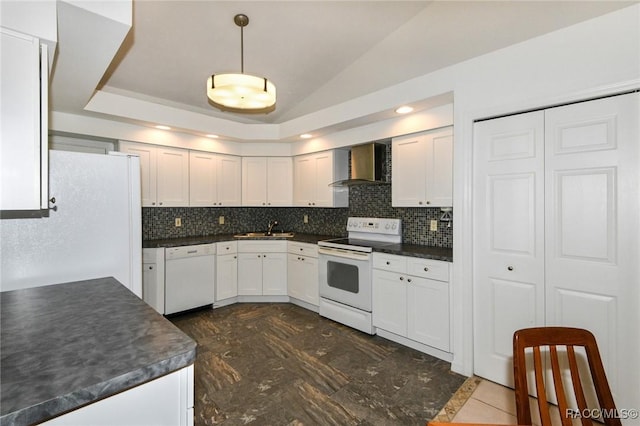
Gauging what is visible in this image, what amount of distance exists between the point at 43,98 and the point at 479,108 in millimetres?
2572

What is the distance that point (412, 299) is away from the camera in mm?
2707

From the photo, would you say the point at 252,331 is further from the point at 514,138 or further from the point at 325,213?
the point at 514,138

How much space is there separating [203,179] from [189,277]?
1.32 meters

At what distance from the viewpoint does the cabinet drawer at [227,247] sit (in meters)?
3.87

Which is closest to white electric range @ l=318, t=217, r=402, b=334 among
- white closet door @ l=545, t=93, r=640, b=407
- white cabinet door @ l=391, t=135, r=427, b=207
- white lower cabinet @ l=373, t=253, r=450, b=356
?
white lower cabinet @ l=373, t=253, r=450, b=356

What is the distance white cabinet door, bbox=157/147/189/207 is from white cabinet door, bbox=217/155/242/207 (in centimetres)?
45

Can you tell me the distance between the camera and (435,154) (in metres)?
2.84

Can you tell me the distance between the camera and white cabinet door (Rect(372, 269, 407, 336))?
9.12 ft

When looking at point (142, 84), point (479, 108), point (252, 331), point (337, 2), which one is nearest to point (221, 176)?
point (142, 84)

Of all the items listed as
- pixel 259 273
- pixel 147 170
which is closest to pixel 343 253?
pixel 259 273

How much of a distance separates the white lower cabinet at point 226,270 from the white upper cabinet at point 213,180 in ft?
2.16

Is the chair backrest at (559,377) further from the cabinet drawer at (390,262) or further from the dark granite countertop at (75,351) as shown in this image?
the cabinet drawer at (390,262)

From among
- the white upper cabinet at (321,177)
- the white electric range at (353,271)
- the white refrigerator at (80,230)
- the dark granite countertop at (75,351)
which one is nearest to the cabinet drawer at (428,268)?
the white electric range at (353,271)

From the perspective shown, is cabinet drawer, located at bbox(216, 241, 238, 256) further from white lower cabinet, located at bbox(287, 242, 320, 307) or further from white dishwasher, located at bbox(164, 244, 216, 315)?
white lower cabinet, located at bbox(287, 242, 320, 307)
